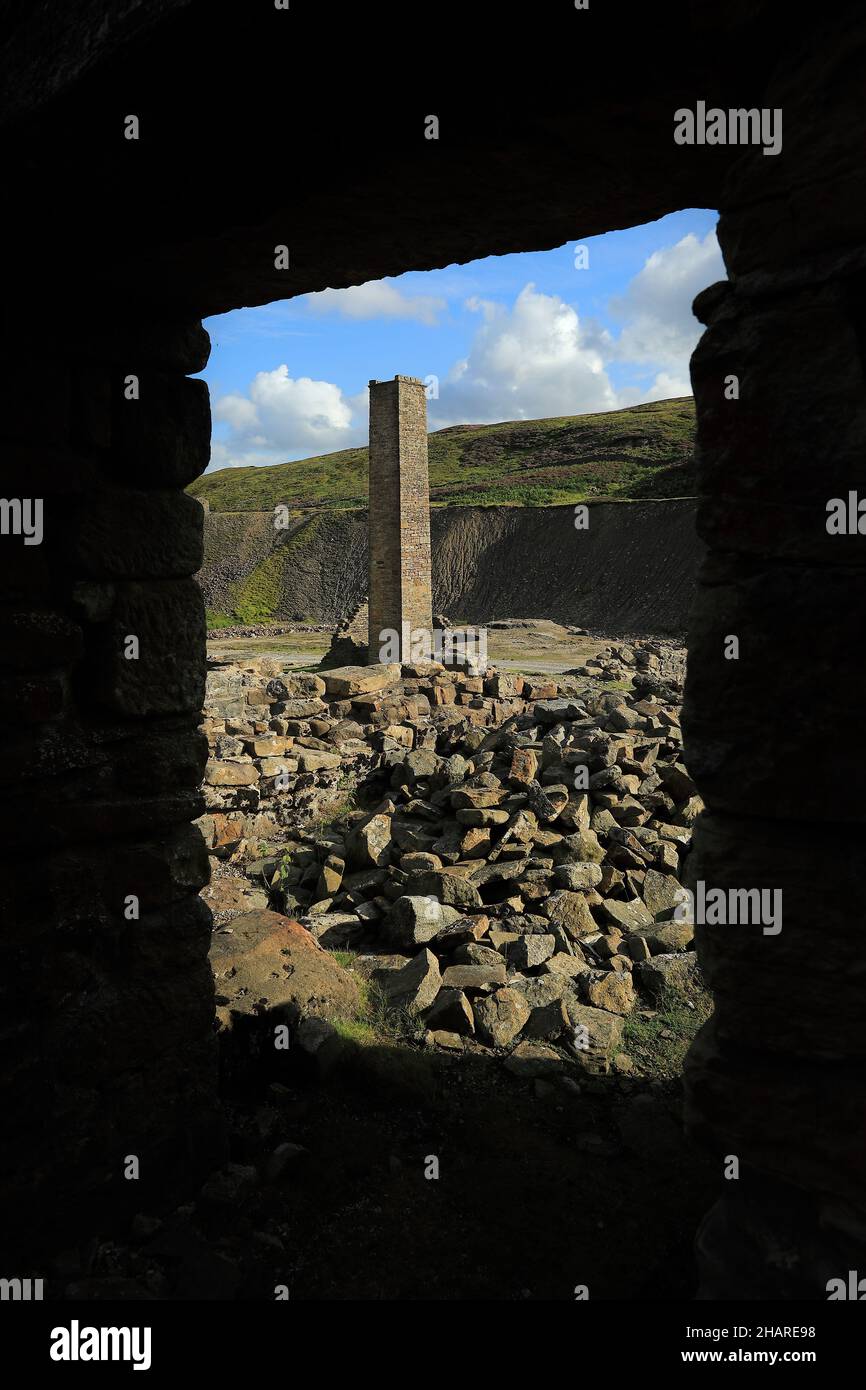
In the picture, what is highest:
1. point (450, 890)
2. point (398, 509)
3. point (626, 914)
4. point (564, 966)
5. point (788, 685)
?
point (398, 509)

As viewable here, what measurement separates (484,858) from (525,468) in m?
68.1

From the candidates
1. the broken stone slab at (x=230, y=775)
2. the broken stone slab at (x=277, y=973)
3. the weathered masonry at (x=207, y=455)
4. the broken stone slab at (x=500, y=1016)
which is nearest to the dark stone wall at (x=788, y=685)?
the weathered masonry at (x=207, y=455)

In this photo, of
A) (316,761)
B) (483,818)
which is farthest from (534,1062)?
(316,761)

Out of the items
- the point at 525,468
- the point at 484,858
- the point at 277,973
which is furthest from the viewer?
the point at 525,468

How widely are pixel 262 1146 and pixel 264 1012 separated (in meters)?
0.69

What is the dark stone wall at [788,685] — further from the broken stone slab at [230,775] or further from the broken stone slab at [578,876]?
the broken stone slab at [230,775]

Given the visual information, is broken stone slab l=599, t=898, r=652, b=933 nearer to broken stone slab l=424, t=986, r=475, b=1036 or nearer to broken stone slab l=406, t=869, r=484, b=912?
broken stone slab l=406, t=869, r=484, b=912

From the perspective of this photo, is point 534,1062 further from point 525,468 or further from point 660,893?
point 525,468

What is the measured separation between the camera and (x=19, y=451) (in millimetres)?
2986

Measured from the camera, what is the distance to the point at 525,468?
72.1 metres

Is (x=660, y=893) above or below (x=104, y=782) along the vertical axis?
below

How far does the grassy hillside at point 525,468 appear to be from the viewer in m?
59.0

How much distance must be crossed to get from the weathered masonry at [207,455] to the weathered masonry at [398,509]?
20.9 meters

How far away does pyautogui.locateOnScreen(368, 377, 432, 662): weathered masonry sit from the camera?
80.5ft
